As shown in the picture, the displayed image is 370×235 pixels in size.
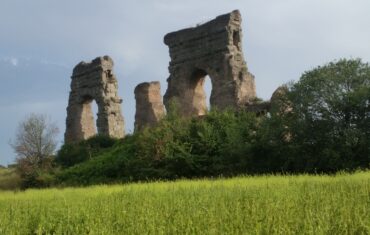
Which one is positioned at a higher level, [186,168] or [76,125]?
[76,125]

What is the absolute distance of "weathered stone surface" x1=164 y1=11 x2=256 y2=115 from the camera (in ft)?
93.1

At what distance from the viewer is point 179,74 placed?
30938mm

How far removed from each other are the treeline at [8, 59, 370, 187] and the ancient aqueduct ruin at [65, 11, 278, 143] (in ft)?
11.2

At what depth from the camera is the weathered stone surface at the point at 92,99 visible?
3409 centimetres

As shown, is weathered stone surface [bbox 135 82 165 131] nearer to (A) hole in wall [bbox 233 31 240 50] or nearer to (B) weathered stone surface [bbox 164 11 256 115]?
(B) weathered stone surface [bbox 164 11 256 115]

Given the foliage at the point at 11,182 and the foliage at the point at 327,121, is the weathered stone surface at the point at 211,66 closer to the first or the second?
the foliage at the point at 327,121

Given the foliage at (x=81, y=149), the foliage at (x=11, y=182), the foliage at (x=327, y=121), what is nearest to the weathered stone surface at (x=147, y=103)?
the foliage at (x=81, y=149)

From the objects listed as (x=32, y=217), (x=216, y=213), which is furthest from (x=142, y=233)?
(x=32, y=217)

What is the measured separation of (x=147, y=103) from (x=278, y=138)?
49.8 feet

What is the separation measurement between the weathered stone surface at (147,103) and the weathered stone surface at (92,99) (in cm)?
185

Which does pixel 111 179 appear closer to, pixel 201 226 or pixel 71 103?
pixel 71 103

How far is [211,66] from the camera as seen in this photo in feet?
96.5

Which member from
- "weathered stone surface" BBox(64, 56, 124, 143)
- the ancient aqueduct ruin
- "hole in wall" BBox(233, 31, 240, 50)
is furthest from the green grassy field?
"weathered stone surface" BBox(64, 56, 124, 143)

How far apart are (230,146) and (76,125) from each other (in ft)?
59.4
